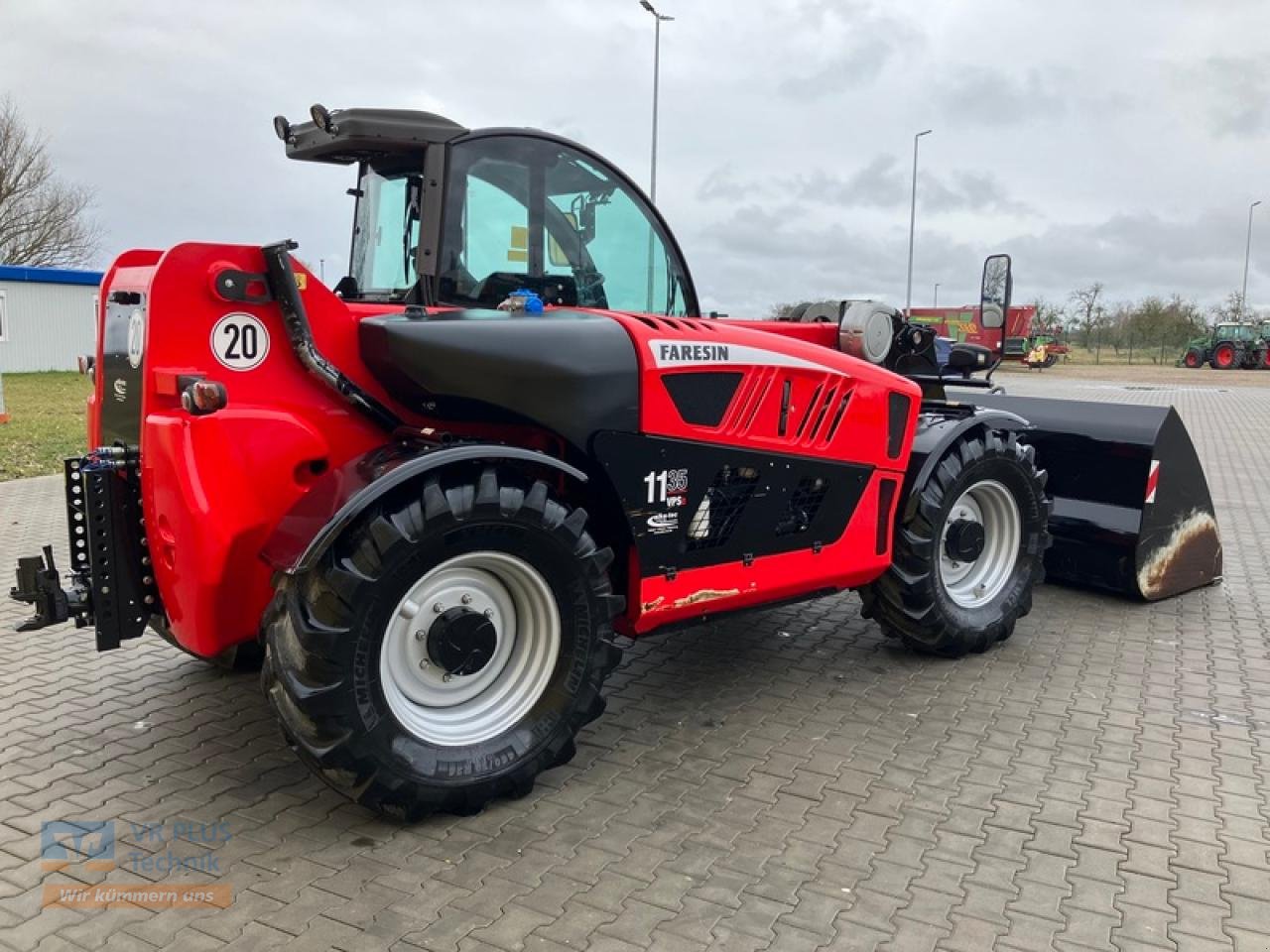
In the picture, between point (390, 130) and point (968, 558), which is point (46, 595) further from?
point (968, 558)

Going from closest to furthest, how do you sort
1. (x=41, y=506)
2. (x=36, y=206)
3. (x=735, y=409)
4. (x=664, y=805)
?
1. (x=664, y=805)
2. (x=735, y=409)
3. (x=41, y=506)
4. (x=36, y=206)

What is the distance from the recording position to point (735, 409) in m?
4.02

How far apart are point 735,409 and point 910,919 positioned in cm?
195

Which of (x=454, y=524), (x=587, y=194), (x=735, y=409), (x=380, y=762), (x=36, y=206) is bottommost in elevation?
(x=380, y=762)

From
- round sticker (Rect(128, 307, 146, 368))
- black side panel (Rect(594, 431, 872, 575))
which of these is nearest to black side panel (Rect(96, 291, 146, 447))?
round sticker (Rect(128, 307, 146, 368))

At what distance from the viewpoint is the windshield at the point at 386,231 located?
13.7ft

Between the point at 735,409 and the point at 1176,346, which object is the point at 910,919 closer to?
the point at 735,409

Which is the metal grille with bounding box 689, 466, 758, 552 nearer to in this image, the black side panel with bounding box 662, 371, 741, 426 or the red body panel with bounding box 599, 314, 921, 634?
the red body panel with bounding box 599, 314, 921, 634

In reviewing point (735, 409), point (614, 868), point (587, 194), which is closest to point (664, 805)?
point (614, 868)

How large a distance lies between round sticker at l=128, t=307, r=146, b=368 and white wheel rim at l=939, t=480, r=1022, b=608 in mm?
3754

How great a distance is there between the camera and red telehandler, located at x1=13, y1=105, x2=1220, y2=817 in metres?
3.13

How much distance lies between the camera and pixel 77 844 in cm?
317

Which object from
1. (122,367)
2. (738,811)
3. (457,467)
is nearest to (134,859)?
(457,467)

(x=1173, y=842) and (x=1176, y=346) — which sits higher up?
(x=1176, y=346)
